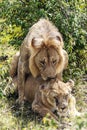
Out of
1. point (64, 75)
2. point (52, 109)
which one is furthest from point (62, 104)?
point (64, 75)

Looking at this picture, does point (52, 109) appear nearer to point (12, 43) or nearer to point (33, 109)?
point (33, 109)

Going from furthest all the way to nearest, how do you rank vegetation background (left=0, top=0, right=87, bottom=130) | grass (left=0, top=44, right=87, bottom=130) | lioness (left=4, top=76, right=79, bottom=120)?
1. vegetation background (left=0, top=0, right=87, bottom=130)
2. lioness (left=4, top=76, right=79, bottom=120)
3. grass (left=0, top=44, right=87, bottom=130)

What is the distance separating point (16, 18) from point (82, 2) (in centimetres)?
151

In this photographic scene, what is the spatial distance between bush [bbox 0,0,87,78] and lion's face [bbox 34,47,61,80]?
1.27 meters

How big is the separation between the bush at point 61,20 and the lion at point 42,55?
24.9 inches

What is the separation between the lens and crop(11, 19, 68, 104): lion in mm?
9625

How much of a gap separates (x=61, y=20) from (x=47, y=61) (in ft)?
5.44

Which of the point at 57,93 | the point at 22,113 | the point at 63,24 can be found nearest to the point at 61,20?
the point at 63,24

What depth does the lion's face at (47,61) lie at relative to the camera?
9531 mm

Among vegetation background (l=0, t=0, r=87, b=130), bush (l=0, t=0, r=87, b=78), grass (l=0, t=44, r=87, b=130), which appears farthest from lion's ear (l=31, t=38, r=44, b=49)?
bush (l=0, t=0, r=87, b=78)

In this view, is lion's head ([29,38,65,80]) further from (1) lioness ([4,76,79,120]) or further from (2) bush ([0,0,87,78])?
(2) bush ([0,0,87,78])

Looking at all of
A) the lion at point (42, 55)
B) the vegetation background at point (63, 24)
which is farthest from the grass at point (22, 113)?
the lion at point (42, 55)

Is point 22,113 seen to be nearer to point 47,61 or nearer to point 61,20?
point 47,61

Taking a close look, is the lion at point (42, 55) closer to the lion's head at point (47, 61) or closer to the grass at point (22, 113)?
the lion's head at point (47, 61)
